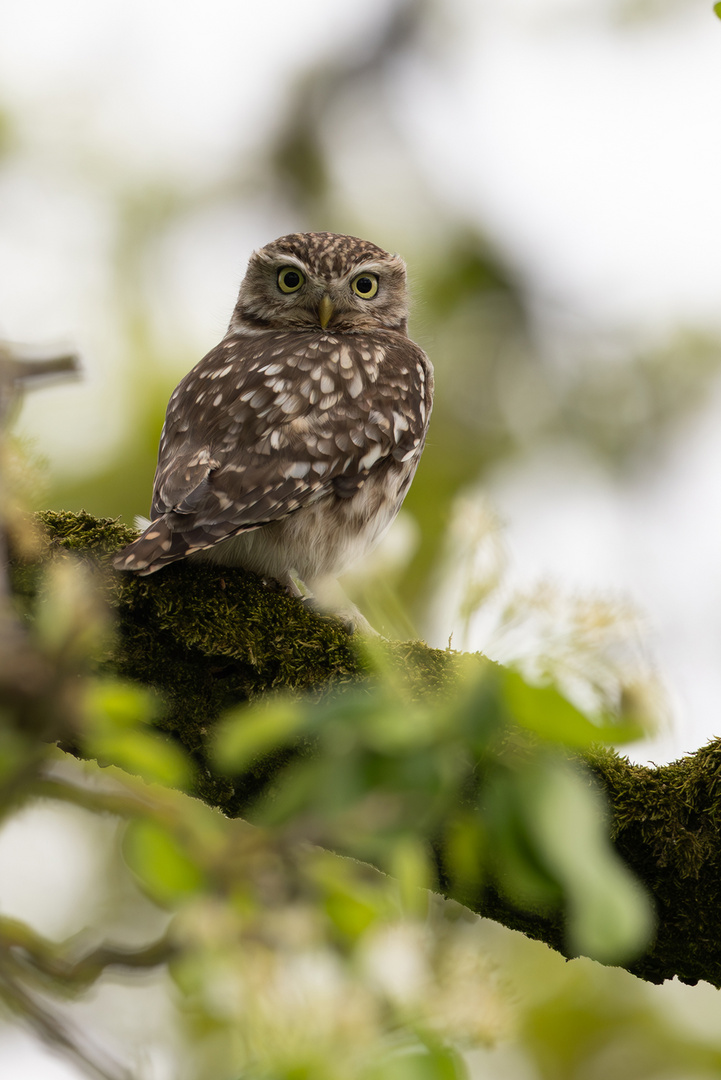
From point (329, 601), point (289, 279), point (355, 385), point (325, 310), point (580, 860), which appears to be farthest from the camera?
point (289, 279)

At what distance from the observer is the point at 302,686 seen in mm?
2320

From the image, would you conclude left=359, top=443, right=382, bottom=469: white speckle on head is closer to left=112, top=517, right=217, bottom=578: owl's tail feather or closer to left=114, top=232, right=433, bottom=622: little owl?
left=114, top=232, right=433, bottom=622: little owl

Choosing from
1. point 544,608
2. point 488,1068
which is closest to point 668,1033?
point 488,1068

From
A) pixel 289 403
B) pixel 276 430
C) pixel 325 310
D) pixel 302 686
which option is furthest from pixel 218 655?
pixel 325 310

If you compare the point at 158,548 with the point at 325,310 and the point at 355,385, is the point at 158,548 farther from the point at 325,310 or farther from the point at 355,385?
the point at 325,310

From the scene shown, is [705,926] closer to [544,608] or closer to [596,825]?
[544,608]

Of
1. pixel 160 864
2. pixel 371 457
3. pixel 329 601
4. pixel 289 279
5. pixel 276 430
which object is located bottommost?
pixel 329 601

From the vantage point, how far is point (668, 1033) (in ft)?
22.3

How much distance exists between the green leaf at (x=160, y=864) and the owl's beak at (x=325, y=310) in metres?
3.32

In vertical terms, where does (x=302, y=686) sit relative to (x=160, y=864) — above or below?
below

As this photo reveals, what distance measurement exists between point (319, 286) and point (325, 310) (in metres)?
0.12

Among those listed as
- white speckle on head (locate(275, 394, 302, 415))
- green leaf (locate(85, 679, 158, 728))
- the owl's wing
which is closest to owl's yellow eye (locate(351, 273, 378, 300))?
the owl's wing

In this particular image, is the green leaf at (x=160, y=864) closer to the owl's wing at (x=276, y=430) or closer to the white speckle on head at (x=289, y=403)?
the owl's wing at (x=276, y=430)

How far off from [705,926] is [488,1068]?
488 cm
